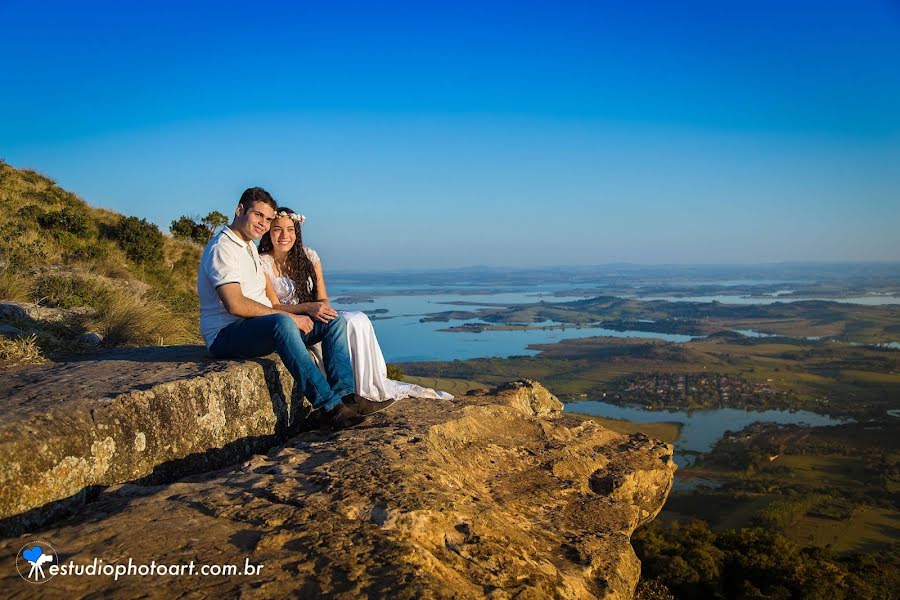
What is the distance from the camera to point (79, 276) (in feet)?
36.2

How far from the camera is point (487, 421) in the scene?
17.6 ft

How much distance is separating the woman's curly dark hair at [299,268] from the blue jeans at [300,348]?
0.73 meters

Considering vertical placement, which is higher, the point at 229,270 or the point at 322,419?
the point at 229,270

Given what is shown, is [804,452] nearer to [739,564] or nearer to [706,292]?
[739,564]

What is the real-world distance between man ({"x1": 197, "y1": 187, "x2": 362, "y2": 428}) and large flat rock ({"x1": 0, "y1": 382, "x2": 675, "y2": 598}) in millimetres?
436

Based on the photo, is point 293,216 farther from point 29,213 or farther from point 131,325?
point 29,213

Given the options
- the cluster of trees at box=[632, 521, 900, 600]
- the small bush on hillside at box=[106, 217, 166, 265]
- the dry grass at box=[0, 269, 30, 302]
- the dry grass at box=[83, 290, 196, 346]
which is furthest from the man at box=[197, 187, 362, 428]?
the small bush on hillside at box=[106, 217, 166, 265]

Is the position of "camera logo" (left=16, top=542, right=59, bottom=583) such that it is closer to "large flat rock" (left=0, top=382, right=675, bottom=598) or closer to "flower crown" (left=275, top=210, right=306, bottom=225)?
"large flat rock" (left=0, top=382, right=675, bottom=598)

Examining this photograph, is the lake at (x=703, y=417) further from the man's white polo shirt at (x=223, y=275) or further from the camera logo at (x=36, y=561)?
the camera logo at (x=36, y=561)

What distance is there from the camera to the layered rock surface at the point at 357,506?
2.52 meters

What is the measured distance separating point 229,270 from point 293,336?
876 mm

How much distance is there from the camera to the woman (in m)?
5.33

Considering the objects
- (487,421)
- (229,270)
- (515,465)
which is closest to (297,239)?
(229,270)

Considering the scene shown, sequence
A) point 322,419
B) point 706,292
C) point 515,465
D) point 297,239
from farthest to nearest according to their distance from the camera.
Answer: point 706,292 → point 297,239 → point 322,419 → point 515,465
